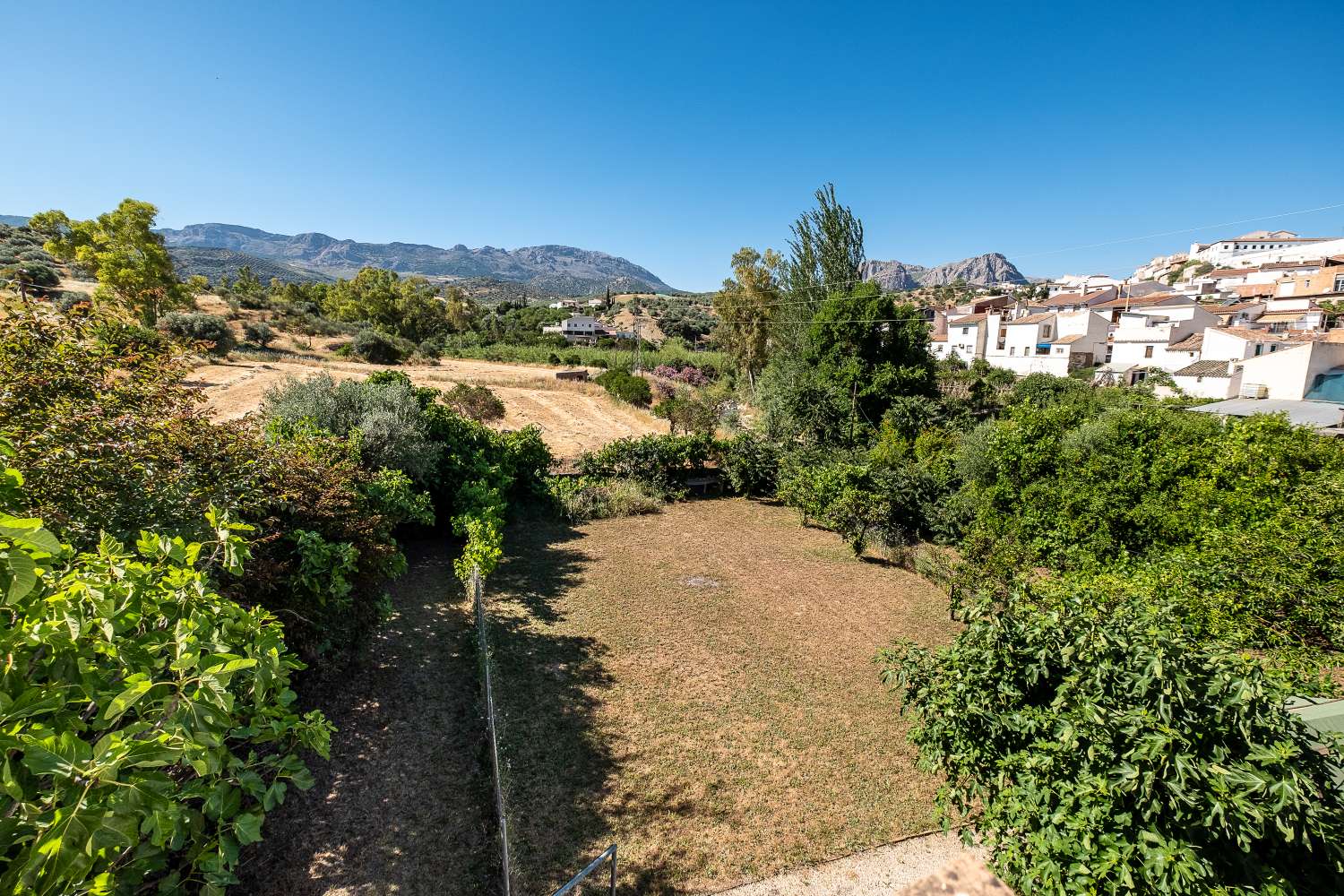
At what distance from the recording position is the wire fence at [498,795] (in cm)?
383

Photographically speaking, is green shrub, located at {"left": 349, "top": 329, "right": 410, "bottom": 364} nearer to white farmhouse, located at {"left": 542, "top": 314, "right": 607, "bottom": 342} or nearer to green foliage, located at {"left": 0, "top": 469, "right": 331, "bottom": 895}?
white farmhouse, located at {"left": 542, "top": 314, "right": 607, "bottom": 342}

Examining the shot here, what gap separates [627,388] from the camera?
3077 cm

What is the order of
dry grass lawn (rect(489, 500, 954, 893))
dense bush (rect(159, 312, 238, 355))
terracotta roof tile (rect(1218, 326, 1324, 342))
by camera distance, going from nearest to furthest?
1. dry grass lawn (rect(489, 500, 954, 893))
2. dense bush (rect(159, 312, 238, 355))
3. terracotta roof tile (rect(1218, 326, 1324, 342))

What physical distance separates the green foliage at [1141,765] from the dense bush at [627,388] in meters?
26.9

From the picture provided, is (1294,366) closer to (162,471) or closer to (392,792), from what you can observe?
(392,792)

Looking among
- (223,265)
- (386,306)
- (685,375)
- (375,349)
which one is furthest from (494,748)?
(223,265)

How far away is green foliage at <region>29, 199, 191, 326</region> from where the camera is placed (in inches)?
1099

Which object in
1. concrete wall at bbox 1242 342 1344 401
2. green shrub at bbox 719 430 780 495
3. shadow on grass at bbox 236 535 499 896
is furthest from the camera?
concrete wall at bbox 1242 342 1344 401

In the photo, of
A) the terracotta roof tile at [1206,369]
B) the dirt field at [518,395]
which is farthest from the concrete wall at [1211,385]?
the dirt field at [518,395]

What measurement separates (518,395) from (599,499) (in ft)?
55.6

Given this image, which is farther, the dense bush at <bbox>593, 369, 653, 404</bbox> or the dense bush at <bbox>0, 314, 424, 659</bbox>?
the dense bush at <bbox>593, 369, 653, 404</bbox>

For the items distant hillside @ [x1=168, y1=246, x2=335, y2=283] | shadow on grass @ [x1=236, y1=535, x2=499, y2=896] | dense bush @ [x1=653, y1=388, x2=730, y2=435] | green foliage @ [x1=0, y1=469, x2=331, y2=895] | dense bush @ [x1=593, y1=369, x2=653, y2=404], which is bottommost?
shadow on grass @ [x1=236, y1=535, x2=499, y2=896]

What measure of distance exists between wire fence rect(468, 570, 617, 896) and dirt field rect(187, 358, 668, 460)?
1260cm

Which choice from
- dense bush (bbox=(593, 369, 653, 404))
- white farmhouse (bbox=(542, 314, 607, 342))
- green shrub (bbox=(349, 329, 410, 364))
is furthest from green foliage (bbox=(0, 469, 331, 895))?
white farmhouse (bbox=(542, 314, 607, 342))
